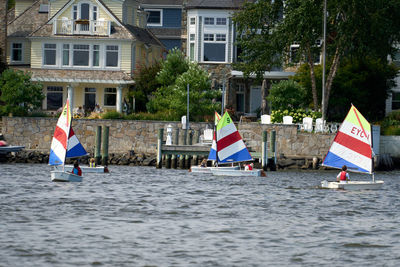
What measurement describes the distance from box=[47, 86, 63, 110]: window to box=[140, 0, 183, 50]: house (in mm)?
21747

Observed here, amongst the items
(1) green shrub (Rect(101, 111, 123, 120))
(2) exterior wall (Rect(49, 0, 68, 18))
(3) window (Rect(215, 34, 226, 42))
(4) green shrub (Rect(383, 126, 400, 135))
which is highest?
(2) exterior wall (Rect(49, 0, 68, 18))

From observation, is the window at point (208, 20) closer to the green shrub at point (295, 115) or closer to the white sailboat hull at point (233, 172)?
the green shrub at point (295, 115)

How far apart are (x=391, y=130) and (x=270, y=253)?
124 ft

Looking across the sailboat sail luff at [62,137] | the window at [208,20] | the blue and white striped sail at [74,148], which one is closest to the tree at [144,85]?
the window at [208,20]

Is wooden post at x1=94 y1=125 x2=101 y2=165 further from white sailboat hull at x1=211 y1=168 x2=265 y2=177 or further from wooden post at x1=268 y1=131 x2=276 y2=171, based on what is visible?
white sailboat hull at x1=211 y1=168 x2=265 y2=177

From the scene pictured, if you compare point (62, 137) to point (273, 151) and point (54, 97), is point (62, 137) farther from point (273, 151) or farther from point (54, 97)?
point (54, 97)

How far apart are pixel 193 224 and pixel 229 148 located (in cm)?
1918

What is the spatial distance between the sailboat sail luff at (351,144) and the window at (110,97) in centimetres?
3375

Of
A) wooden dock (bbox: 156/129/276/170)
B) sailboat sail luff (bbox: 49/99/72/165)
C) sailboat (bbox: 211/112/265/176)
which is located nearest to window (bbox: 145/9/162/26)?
wooden dock (bbox: 156/129/276/170)

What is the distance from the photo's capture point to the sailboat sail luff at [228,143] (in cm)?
4833

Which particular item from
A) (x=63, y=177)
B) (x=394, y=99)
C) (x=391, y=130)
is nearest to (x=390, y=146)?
(x=391, y=130)

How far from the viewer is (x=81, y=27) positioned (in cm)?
7194

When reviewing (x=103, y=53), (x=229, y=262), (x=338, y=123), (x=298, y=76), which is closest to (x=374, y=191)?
(x=338, y=123)

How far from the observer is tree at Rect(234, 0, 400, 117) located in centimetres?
6028
